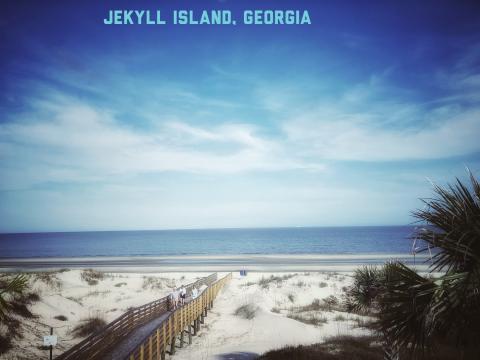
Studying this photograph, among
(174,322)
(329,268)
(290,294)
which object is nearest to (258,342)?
(174,322)

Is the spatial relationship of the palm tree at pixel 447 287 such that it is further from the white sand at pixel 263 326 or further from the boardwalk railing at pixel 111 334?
the white sand at pixel 263 326

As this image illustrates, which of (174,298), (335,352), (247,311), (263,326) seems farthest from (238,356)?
(247,311)

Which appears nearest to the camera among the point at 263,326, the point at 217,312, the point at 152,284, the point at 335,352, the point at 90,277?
the point at 335,352

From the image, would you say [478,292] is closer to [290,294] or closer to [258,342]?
[258,342]

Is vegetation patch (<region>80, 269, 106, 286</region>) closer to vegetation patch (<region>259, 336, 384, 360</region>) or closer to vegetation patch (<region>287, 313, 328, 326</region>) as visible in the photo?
vegetation patch (<region>287, 313, 328, 326</region>)

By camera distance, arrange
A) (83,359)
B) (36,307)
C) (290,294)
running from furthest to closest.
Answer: (290,294) → (36,307) → (83,359)

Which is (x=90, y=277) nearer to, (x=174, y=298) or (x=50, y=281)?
(x=50, y=281)
